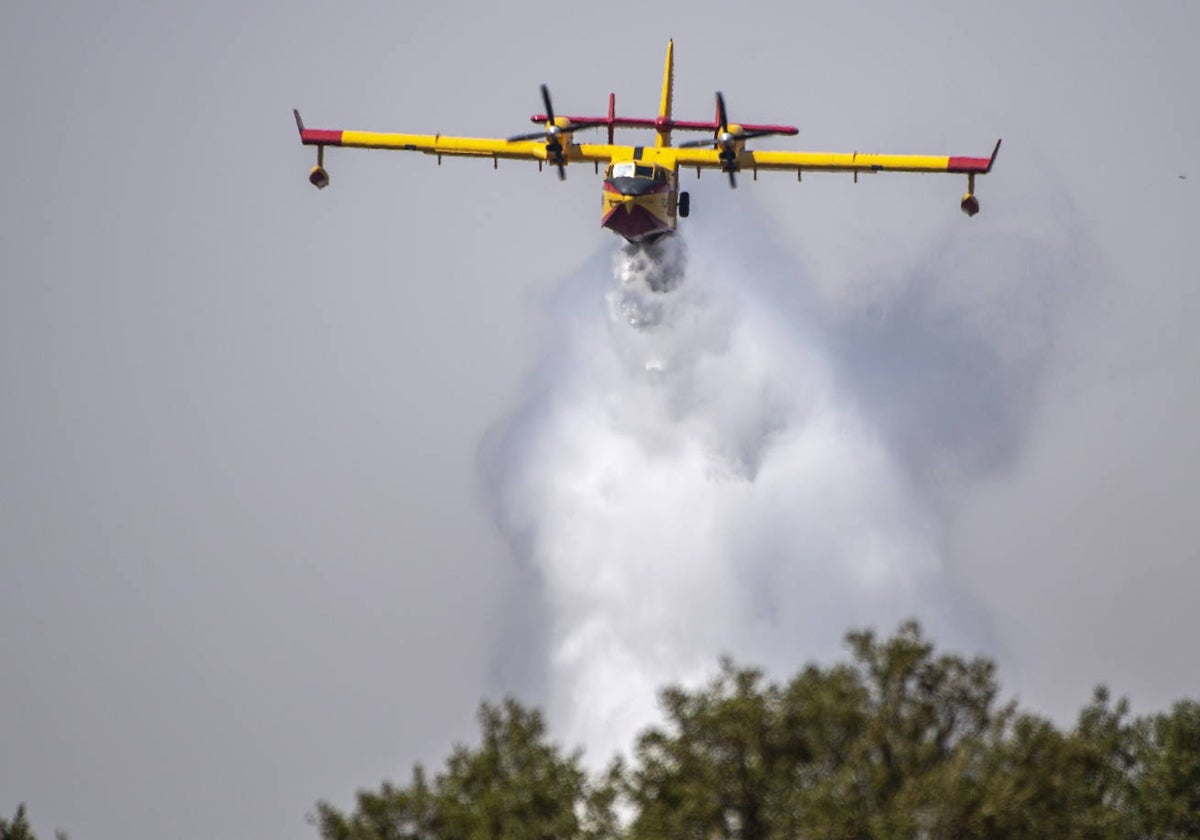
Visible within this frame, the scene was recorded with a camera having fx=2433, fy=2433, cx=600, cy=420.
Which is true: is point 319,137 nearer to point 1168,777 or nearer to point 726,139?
point 726,139

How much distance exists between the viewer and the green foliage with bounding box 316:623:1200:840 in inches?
1869

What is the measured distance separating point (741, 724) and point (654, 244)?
86.1 ft

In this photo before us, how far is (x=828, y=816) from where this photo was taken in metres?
46.6

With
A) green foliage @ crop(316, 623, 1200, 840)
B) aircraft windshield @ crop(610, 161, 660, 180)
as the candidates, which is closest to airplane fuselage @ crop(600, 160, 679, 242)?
aircraft windshield @ crop(610, 161, 660, 180)

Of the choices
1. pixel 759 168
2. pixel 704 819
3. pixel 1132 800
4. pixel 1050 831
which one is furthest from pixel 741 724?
pixel 759 168

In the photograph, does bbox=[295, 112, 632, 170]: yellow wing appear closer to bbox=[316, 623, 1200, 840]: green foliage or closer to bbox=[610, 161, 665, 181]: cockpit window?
bbox=[610, 161, 665, 181]: cockpit window

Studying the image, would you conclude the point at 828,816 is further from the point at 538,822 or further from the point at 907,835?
the point at 538,822

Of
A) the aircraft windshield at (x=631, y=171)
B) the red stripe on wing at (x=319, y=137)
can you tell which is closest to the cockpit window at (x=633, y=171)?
the aircraft windshield at (x=631, y=171)

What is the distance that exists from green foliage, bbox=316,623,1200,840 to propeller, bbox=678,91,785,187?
18.7 metres

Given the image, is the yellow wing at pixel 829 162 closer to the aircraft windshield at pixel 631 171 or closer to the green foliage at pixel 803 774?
the aircraft windshield at pixel 631 171

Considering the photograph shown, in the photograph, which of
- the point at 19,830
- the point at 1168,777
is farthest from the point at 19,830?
the point at 1168,777

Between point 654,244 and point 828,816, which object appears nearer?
point 828,816

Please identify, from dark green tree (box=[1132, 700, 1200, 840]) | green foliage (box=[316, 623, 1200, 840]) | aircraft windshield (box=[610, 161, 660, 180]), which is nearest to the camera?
green foliage (box=[316, 623, 1200, 840])

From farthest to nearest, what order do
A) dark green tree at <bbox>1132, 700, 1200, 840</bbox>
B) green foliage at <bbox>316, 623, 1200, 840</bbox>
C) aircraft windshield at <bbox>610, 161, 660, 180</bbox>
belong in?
aircraft windshield at <bbox>610, 161, 660, 180</bbox> → dark green tree at <bbox>1132, 700, 1200, 840</bbox> → green foliage at <bbox>316, 623, 1200, 840</bbox>
